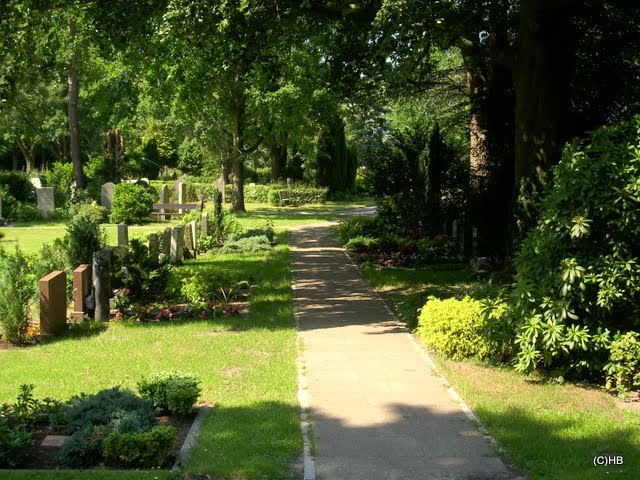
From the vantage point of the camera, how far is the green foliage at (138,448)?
536 cm

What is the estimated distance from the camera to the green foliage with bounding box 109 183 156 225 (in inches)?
1176

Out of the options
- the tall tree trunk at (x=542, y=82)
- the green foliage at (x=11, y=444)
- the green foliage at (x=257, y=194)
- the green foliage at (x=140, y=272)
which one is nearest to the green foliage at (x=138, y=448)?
the green foliage at (x=11, y=444)

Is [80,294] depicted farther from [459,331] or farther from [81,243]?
[459,331]

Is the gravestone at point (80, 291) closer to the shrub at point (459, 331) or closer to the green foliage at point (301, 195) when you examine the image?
the shrub at point (459, 331)

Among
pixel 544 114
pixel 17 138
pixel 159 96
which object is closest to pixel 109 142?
pixel 159 96

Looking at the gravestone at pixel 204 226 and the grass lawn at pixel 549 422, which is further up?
the gravestone at pixel 204 226

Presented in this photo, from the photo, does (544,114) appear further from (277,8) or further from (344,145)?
(344,145)

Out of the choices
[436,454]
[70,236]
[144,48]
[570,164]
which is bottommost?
[436,454]

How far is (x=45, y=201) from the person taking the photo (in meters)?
31.7

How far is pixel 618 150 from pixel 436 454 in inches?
157

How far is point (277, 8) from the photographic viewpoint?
1255cm

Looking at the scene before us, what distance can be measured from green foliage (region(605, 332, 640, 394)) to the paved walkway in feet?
6.02

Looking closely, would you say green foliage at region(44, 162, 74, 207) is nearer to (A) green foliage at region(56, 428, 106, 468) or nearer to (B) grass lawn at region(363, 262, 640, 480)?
(B) grass lawn at region(363, 262, 640, 480)

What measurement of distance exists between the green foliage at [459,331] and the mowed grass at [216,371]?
190 cm
